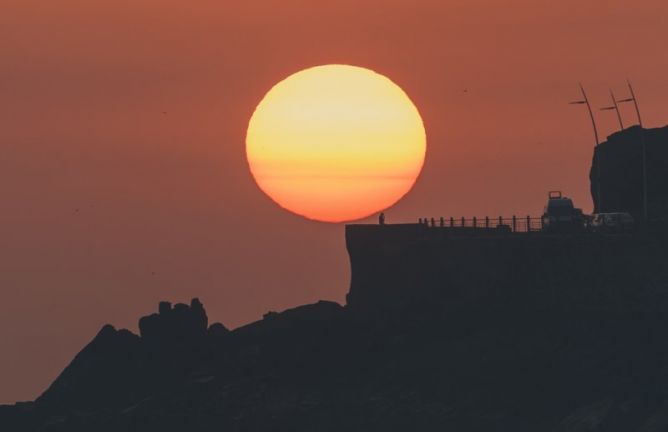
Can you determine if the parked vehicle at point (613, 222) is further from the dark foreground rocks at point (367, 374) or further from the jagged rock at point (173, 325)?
the jagged rock at point (173, 325)

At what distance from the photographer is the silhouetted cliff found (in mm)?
166375

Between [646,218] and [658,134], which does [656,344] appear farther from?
[658,134]

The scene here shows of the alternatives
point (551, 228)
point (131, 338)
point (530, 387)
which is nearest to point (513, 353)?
point (530, 387)

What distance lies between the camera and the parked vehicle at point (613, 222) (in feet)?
487

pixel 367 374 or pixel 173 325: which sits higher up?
pixel 173 325

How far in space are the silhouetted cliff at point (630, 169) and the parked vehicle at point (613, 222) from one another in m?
11.0

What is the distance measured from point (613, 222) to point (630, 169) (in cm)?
1933

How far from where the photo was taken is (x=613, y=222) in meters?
150

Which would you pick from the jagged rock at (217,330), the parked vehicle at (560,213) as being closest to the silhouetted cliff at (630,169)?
the parked vehicle at (560,213)

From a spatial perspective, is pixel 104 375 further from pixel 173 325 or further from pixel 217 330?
pixel 217 330

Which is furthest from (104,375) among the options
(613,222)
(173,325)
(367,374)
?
(613,222)

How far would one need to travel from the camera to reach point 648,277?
142375mm

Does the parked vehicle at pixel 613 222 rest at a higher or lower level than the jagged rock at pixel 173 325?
higher

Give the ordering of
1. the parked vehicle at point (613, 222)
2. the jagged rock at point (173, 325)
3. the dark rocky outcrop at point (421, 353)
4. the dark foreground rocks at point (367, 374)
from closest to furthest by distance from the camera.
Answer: the dark foreground rocks at point (367, 374), the dark rocky outcrop at point (421, 353), the parked vehicle at point (613, 222), the jagged rock at point (173, 325)
